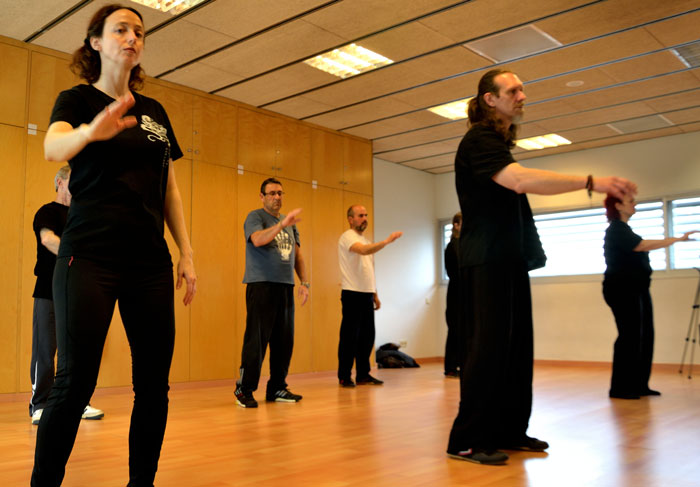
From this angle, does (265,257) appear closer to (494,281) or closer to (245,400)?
(245,400)

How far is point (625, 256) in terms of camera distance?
5.00 m

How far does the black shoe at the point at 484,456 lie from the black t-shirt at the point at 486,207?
767mm

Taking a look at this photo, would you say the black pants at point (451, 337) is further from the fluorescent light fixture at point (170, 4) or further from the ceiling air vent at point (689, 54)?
the fluorescent light fixture at point (170, 4)

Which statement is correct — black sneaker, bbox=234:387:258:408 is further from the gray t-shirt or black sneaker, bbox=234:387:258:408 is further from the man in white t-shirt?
the man in white t-shirt

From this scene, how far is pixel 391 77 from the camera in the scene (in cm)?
659

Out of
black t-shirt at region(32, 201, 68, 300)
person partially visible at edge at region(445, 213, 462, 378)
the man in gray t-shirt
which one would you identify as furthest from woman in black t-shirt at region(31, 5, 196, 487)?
person partially visible at edge at region(445, 213, 462, 378)

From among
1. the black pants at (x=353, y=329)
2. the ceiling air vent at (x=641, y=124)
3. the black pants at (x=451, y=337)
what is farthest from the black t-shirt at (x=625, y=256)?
the ceiling air vent at (x=641, y=124)

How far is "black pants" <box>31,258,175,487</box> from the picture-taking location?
1.62m

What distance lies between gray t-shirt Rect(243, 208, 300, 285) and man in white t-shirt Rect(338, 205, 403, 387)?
1.30m

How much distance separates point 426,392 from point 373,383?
2.94 ft

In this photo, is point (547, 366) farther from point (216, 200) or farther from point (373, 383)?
point (216, 200)

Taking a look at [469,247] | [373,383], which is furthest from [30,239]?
[469,247]

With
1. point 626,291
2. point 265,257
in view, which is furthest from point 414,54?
point 626,291

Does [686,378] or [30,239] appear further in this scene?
[686,378]
